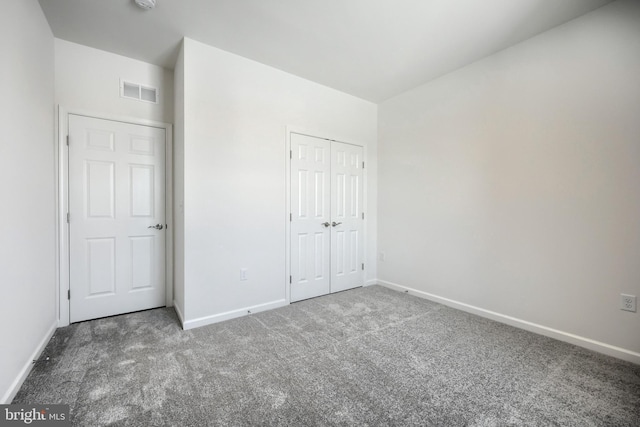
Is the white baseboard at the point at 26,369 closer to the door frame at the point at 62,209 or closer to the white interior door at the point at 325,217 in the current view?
the door frame at the point at 62,209

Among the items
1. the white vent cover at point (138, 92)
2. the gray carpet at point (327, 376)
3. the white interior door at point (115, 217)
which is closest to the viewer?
the gray carpet at point (327, 376)

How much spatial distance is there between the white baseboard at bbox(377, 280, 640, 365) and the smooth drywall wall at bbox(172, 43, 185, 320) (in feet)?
9.33

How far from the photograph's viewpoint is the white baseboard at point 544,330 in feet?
6.79

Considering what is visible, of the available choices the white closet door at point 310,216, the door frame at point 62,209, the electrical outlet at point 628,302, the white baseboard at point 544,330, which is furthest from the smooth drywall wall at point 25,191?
the electrical outlet at point 628,302

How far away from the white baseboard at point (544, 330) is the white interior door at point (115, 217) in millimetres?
3290

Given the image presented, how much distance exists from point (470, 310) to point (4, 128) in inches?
161

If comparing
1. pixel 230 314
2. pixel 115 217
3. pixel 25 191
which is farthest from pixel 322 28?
pixel 230 314

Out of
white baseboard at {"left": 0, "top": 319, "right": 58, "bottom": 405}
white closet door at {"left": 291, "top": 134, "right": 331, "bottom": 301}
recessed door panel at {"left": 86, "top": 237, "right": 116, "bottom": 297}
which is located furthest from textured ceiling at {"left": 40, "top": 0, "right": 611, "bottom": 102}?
white baseboard at {"left": 0, "top": 319, "right": 58, "bottom": 405}

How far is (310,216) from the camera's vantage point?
345 cm

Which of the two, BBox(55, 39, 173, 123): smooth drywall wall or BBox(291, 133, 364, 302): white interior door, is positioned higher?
BBox(55, 39, 173, 123): smooth drywall wall

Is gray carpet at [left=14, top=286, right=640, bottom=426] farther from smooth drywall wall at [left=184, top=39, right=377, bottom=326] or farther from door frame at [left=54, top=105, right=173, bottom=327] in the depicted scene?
smooth drywall wall at [left=184, top=39, right=377, bottom=326]

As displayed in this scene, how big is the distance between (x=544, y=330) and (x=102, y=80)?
4880 mm

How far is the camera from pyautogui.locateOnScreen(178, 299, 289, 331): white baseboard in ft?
8.48

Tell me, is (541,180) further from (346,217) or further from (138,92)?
(138,92)
